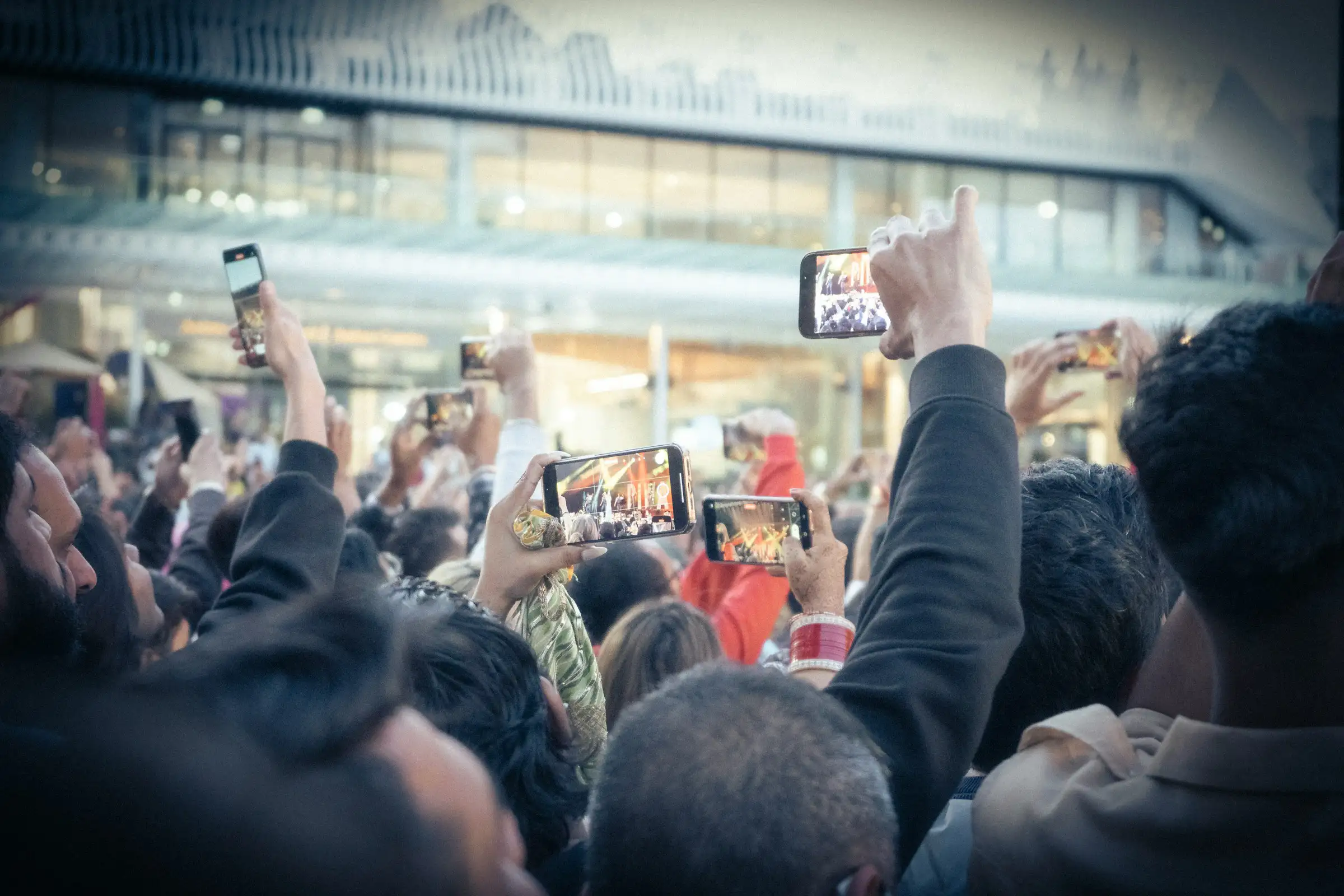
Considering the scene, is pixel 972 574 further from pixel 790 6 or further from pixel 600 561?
pixel 790 6

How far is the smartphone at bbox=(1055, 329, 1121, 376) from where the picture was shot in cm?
357

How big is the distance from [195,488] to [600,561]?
1.94 meters

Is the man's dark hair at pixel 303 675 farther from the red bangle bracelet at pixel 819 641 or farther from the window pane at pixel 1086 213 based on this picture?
the window pane at pixel 1086 213

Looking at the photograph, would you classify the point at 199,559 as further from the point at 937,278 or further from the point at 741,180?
the point at 741,180

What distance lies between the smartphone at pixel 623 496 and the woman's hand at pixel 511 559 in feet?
0.22

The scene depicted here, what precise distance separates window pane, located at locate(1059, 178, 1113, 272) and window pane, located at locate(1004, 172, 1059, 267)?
29 centimetres

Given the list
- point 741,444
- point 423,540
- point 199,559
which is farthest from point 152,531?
point 741,444

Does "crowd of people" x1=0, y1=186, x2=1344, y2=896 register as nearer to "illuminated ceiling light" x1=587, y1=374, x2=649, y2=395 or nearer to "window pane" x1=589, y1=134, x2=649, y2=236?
"illuminated ceiling light" x1=587, y1=374, x2=649, y2=395

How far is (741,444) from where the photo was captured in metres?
4.57

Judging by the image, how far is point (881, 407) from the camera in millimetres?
24016

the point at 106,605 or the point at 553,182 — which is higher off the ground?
the point at 553,182

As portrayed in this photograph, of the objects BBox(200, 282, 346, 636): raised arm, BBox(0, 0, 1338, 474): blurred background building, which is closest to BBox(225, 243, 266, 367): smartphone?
BBox(200, 282, 346, 636): raised arm

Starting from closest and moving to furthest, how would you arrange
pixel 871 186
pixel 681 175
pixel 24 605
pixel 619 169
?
pixel 24 605 < pixel 619 169 < pixel 681 175 < pixel 871 186

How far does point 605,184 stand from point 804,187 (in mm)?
4524
